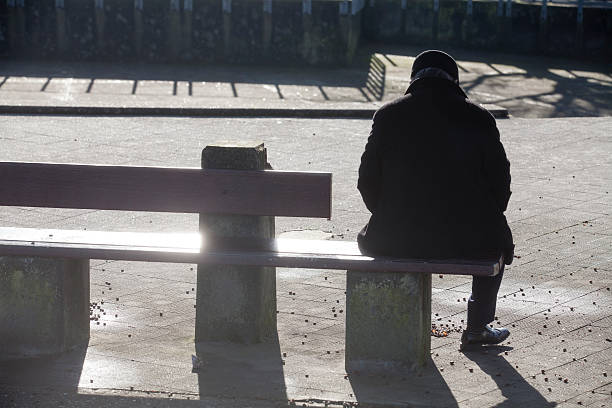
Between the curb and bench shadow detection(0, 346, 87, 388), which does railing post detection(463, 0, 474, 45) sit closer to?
the curb

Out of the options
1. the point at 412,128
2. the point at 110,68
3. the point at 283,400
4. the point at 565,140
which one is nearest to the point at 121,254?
the point at 283,400

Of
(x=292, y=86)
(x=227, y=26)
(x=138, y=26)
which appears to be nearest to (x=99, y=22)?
(x=138, y=26)

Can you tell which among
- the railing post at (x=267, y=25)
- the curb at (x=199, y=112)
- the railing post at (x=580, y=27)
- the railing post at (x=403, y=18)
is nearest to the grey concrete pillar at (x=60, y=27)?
the railing post at (x=267, y=25)

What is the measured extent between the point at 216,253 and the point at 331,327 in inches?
40.1

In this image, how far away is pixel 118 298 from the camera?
23.0 feet

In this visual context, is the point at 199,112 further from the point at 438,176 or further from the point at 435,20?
the point at 438,176

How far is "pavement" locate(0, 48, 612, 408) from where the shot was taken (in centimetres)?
545

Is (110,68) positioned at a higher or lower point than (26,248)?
lower

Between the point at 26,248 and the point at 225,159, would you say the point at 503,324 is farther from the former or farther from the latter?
the point at 26,248

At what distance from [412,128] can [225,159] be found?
38.6 inches

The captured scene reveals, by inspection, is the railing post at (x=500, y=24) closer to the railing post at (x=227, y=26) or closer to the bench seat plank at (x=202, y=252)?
the railing post at (x=227, y=26)

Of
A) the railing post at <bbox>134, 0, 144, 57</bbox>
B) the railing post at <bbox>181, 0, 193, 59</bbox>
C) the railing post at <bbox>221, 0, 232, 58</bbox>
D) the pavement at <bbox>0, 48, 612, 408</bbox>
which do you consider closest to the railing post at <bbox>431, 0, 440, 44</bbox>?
the railing post at <bbox>221, 0, 232, 58</bbox>

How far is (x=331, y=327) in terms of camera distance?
6.54 metres

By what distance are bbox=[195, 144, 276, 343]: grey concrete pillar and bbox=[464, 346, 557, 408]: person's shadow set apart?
111cm
